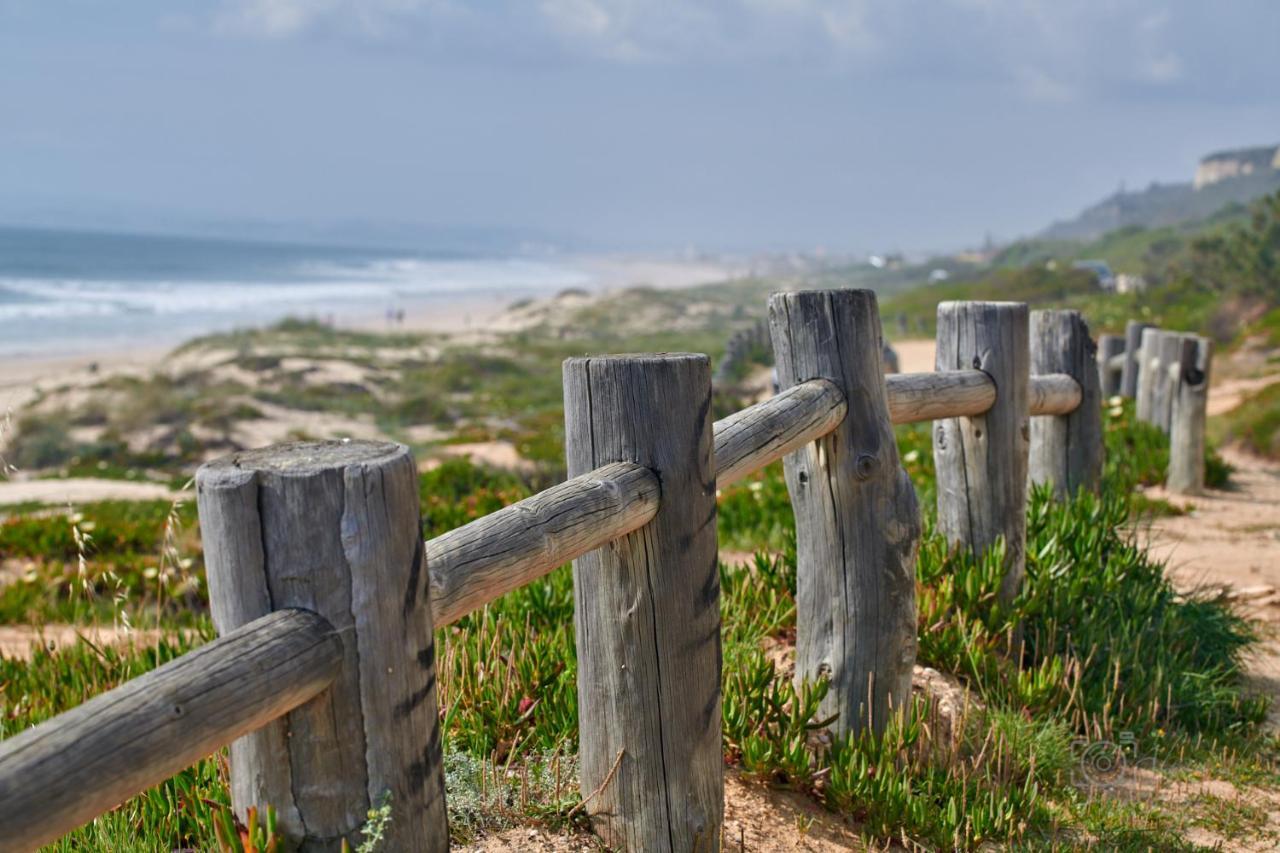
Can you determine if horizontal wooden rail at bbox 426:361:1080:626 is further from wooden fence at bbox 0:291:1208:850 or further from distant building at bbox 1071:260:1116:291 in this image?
distant building at bbox 1071:260:1116:291

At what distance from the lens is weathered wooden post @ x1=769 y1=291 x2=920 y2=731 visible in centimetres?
322

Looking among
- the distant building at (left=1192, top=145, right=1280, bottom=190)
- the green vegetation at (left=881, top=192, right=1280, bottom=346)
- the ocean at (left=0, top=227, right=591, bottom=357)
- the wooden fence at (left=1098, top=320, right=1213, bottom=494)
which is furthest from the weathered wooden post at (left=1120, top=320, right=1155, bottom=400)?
the distant building at (left=1192, top=145, right=1280, bottom=190)

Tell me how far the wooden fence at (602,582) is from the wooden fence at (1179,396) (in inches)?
175

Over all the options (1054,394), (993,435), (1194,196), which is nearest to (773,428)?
(993,435)

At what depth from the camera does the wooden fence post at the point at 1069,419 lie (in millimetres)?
5316

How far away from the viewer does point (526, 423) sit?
691 inches

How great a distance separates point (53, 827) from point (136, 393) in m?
20.8

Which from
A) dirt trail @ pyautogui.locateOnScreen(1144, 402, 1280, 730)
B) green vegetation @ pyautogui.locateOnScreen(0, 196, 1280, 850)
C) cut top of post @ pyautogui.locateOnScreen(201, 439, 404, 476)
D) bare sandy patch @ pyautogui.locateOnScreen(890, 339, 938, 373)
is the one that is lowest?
bare sandy patch @ pyautogui.locateOnScreen(890, 339, 938, 373)

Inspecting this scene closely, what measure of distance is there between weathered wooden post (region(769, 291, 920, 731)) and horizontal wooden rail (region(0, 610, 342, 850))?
192 centimetres

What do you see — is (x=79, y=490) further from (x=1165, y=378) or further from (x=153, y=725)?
(x=153, y=725)

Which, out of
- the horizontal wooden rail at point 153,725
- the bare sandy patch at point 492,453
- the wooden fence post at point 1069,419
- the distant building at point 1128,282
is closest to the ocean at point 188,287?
the bare sandy patch at point 492,453

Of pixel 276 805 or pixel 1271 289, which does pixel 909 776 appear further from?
pixel 1271 289

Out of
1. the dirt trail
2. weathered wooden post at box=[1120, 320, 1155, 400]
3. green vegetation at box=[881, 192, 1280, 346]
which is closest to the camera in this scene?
the dirt trail

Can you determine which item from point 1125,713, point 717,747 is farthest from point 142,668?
point 1125,713
